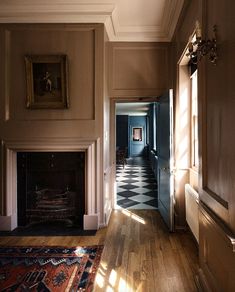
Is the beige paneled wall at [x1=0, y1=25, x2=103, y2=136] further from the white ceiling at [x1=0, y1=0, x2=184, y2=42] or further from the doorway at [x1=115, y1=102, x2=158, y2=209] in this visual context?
the doorway at [x1=115, y1=102, x2=158, y2=209]

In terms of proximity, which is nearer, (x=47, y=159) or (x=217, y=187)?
(x=217, y=187)

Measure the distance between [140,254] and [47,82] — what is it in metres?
2.76

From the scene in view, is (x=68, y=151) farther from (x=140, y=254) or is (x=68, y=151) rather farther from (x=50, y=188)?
(x=140, y=254)

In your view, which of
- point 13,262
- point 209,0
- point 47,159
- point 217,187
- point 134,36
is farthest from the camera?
point 134,36

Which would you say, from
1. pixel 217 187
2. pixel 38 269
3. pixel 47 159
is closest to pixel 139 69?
pixel 47 159

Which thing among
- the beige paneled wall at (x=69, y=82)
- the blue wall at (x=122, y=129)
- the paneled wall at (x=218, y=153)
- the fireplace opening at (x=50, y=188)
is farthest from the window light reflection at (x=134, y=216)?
the blue wall at (x=122, y=129)

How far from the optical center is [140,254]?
2.89 m

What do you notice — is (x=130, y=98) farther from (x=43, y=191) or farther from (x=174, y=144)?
(x=43, y=191)

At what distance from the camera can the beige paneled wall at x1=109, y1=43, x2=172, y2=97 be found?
14.5 ft

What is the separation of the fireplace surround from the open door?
1044 mm

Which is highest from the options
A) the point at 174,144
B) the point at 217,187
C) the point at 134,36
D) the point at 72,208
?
the point at 134,36

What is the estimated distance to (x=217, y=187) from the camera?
1788mm

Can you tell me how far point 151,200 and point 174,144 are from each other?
1877 mm

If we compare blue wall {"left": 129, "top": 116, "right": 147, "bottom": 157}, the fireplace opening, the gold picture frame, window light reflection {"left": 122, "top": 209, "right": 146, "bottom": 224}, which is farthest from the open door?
blue wall {"left": 129, "top": 116, "right": 147, "bottom": 157}
